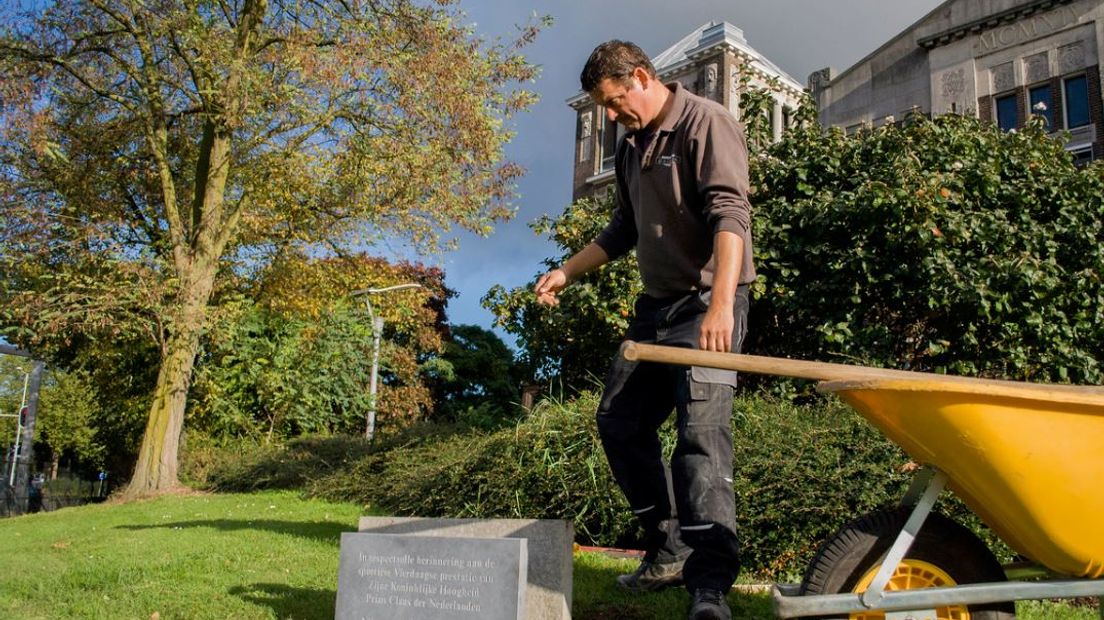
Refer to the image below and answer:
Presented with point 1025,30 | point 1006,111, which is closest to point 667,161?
point 1006,111

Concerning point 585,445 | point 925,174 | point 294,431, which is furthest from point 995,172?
point 294,431

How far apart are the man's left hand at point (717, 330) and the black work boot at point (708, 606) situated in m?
0.84

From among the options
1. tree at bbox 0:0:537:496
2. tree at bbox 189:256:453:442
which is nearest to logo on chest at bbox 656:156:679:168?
tree at bbox 0:0:537:496

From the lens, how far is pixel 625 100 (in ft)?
10.9

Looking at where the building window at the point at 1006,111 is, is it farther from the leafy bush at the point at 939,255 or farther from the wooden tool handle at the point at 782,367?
the wooden tool handle at the point at 782,367

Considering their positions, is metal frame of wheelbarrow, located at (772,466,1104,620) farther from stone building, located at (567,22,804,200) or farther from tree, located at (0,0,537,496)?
stone building, located at (567,22,804,200)

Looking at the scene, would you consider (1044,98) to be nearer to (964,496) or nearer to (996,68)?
(996,68)

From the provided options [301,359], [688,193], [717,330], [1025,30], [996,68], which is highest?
[1025,30]

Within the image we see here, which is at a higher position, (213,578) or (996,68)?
(996,68)

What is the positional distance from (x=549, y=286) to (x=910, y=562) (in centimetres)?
179

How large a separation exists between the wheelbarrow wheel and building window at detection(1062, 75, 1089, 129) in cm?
2603

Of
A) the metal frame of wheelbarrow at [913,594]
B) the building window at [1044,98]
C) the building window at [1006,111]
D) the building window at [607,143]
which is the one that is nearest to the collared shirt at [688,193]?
the metal frame of wheelbarrow at [913,594]

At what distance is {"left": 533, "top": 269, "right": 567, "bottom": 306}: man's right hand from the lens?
3.61m

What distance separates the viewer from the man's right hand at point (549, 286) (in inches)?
142
